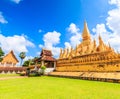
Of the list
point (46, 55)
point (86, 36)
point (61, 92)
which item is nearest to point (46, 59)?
point (46, 55)

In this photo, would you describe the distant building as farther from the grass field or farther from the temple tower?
the grass field

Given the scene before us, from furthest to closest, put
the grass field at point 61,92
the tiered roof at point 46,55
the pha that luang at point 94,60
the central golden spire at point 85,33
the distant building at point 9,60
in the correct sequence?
the distant building at point 9,60 < the central golden spire at point 85,33 < the tiered roof at point 46,55 < the pha that luang at point 94,60 < the grass field at point 61,92

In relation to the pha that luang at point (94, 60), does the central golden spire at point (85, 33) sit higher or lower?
higher

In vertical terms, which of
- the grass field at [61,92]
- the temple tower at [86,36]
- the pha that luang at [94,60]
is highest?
the temple tower at [86,36]

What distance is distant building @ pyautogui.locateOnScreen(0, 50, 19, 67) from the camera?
4859 centimetres

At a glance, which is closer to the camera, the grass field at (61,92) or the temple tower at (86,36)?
the grass field at (61,92)

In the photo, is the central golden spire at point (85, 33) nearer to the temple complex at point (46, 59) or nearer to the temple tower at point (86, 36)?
the temple tower at point (86, 36)

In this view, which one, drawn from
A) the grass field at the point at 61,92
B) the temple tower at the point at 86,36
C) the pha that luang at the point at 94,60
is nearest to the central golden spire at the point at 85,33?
the temple tower at the point at 86,36

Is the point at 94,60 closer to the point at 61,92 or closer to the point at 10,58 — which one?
the point at 61,92

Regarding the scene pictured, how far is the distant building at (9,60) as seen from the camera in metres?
48.6

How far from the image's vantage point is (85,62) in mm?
24234

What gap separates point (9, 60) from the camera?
4991 centimetres

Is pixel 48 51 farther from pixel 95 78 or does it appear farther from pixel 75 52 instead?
pixel 95 78

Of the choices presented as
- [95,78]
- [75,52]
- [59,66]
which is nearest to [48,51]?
[59,66]
